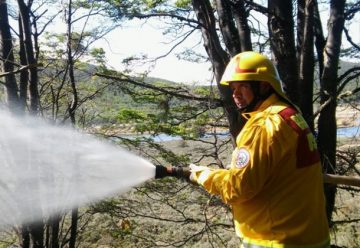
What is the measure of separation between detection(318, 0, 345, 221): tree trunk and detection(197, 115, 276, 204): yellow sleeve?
3.54m

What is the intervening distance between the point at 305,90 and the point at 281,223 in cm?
331

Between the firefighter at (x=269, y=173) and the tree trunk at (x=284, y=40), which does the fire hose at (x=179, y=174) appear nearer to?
the firefighter at (x=269, y=173)

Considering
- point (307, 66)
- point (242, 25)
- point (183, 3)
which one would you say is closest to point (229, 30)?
point (242, 25)

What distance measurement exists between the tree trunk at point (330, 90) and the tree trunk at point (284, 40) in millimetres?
1119

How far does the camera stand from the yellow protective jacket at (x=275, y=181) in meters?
2.36

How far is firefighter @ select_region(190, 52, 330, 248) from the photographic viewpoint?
2.37 meters

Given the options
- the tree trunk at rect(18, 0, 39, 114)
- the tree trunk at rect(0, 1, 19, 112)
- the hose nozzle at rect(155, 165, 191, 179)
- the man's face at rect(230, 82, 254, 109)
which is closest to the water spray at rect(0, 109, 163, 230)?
the tree trunk at rect(0, 1, 19, 112)

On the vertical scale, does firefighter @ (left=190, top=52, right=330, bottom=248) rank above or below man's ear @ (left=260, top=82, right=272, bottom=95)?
below

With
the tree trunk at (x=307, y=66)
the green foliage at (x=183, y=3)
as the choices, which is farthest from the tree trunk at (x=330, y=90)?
the green foliage at (x=183, y=3)

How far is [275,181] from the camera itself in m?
2.48

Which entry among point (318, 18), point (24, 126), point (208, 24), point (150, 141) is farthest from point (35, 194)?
point (318, 18)

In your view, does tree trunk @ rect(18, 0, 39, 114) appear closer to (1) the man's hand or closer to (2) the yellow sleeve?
(1) the man's hand

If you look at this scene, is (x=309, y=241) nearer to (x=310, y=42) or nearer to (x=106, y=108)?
(x=310, y=42)

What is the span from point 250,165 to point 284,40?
275 centimetres
